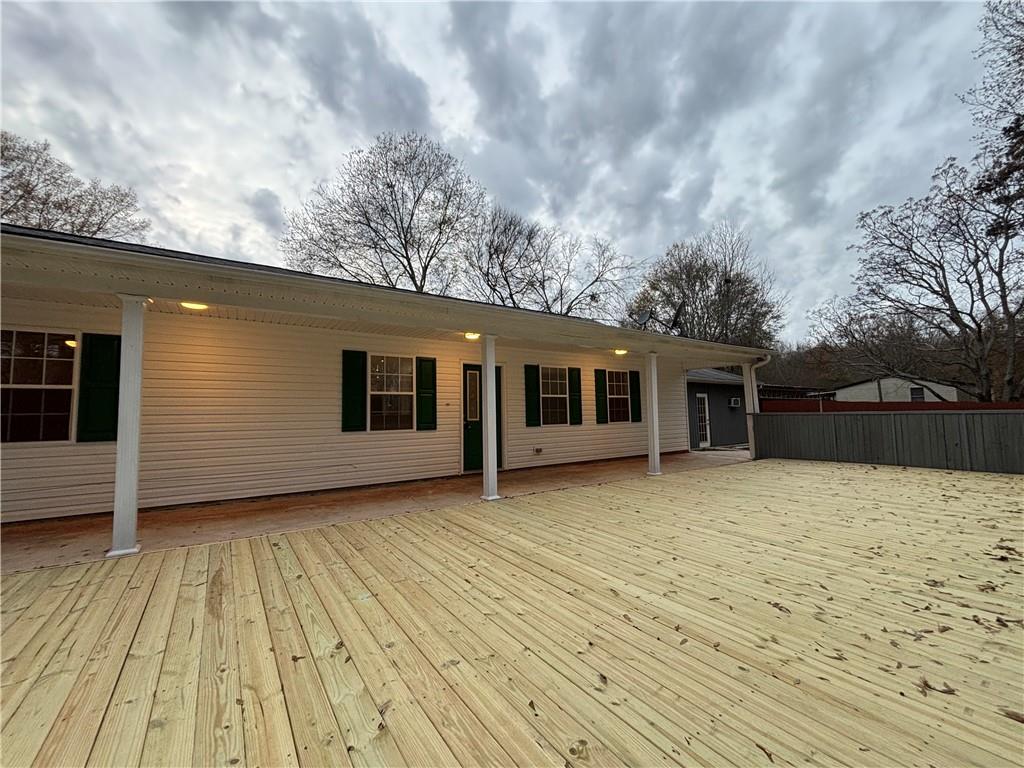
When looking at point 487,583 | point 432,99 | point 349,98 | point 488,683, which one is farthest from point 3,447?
point 432,99

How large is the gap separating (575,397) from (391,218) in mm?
9510

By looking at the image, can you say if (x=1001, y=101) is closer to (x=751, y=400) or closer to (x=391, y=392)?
(x=751, y=400)

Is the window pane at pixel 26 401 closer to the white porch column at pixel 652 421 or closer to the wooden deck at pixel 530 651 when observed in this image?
the wooden deck at pixel 530 651

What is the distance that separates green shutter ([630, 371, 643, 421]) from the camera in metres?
9.05

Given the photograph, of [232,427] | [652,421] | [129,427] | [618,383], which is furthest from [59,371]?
[618,383]

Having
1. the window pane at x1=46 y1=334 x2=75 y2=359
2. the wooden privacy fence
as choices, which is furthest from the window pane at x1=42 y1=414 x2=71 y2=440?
the wooden privacy fence

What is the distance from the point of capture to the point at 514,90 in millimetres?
9742

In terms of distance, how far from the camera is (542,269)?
1620cm

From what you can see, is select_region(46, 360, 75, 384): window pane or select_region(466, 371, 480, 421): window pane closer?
select_region(46, 360, 75, 384): window pane

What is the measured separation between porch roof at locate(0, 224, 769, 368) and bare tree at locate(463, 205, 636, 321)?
10478 millimetres

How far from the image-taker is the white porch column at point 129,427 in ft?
10.8

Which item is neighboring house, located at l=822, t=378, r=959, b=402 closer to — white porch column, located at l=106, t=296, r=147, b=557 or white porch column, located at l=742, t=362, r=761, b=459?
white porch column, located at l=742, t=362, r=761, b=459

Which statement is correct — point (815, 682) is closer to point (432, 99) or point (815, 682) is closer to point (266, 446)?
point (266, 446)

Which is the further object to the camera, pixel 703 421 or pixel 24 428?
pixel 703 421
